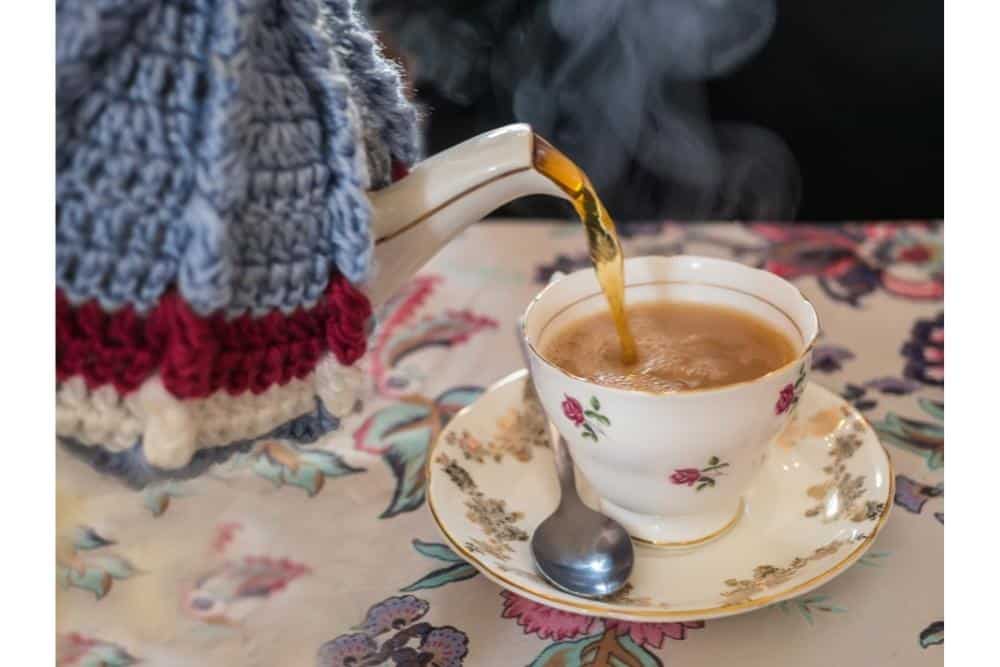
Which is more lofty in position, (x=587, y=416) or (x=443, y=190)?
(x=443, y=190)

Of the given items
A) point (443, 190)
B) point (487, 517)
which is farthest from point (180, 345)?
point (487, 517)

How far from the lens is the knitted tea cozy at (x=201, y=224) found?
44cm

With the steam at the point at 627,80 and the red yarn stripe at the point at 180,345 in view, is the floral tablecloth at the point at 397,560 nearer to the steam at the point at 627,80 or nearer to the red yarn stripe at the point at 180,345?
the red yarn stripe at the point at 180,345

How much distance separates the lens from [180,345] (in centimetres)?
45

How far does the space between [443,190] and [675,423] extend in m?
0.20

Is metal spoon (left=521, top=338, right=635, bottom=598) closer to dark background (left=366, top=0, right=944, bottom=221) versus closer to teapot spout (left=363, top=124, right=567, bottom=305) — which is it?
teapot spout (left=363, top=124, right=567, bottom=305)

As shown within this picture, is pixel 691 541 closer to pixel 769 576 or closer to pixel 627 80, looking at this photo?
pixel 769 576

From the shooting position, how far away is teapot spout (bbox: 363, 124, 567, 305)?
1.80 feet

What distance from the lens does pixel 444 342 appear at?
35.9 inches

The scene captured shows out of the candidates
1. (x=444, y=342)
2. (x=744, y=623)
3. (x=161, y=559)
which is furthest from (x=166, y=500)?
(x=744, y=623)

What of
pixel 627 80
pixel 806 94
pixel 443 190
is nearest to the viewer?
pixel 443 190

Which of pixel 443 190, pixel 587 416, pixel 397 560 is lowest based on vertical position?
pixel 397 560

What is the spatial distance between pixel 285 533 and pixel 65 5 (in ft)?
1.23

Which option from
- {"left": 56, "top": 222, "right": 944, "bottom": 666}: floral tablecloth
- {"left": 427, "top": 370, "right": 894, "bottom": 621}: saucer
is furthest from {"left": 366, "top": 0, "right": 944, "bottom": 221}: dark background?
{"left": 427, "top": 370, "right": 894, "bottom": 621}: saucer
